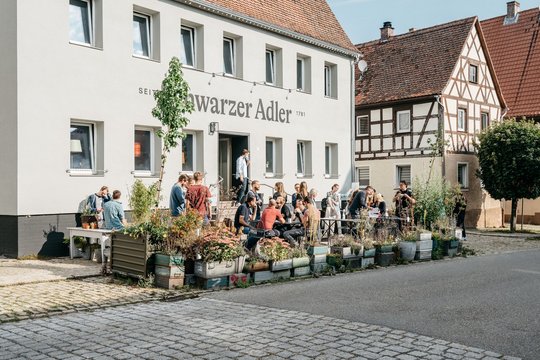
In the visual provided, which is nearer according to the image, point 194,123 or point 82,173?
point 82,173

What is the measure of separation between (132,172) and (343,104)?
442 inches

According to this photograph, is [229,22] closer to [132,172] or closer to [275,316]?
[132,172]

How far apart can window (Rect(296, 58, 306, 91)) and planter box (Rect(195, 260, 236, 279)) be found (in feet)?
45.0

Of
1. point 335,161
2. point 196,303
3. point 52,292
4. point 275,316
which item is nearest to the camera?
point 275,316

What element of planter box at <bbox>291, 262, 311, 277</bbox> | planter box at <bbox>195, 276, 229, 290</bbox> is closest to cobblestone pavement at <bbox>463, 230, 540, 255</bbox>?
planter box at <bbox>291, 262, 311, 277</bbox>

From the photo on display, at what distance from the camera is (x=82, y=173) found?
15.0m

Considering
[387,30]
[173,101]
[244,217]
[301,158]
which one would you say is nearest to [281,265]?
[244,217]

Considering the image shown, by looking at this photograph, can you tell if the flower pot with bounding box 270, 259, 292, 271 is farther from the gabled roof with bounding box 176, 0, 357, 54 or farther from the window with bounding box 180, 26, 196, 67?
the gabled roof with bounding box 176, 0, 357, 54

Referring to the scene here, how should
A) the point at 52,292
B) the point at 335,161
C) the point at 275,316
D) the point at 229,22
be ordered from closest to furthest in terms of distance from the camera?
the point at 275,316 < the point at 52,292 < the point at 229,22 < the point at 335,161

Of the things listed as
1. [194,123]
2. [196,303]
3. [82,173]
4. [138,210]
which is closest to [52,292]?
[196,303]

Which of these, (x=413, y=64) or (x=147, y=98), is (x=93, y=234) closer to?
(x=147, y=98)

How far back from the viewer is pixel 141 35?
55.7 ft

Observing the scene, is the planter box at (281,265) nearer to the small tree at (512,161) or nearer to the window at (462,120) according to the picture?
the small tree at (512,161)

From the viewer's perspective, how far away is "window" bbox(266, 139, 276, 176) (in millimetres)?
21312
